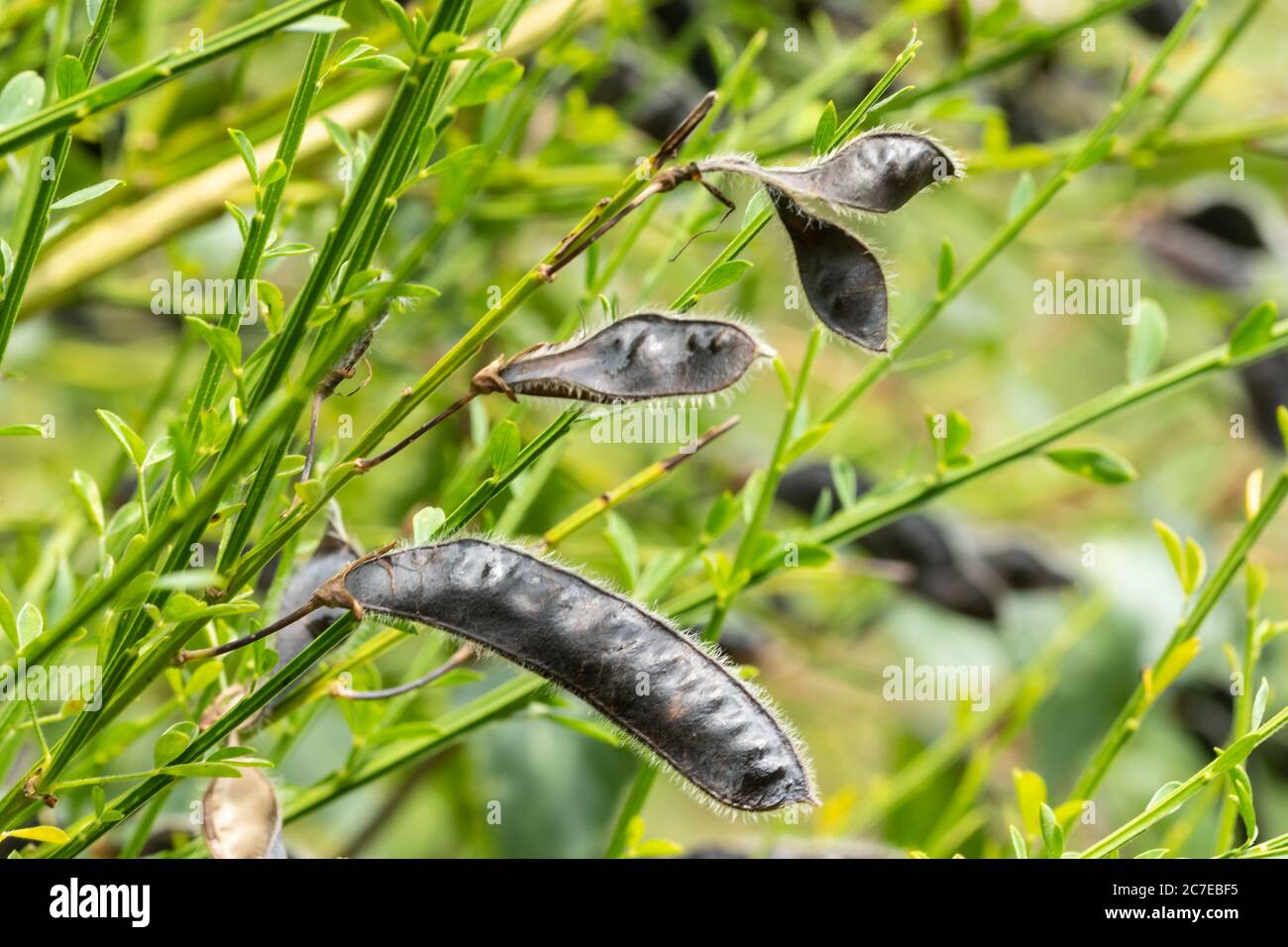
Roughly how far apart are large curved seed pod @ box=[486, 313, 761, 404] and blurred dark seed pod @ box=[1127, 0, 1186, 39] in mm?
1438

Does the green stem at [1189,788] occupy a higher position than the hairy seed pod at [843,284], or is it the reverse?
the hairy seed pod at [843,284]

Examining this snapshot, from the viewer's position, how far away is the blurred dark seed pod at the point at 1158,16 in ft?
5.59

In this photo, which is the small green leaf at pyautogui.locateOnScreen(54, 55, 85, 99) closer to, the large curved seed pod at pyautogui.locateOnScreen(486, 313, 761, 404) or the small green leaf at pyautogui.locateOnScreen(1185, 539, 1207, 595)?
the large curved seed pod at pyautogui.locateOnScreen(486, 313, 761, 404)

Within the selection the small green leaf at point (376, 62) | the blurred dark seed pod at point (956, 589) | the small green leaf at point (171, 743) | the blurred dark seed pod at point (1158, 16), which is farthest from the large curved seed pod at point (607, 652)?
the blurred dark seed pod at point (1158, 16)

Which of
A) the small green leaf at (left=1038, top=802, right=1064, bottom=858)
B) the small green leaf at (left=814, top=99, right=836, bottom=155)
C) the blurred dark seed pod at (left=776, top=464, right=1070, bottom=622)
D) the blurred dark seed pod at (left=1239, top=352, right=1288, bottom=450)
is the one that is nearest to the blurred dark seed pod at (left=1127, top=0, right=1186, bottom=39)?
the blurred dark seed pod at (left=1239, top=352, right=1288, bottom=450)

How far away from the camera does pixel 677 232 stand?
938 millimetres

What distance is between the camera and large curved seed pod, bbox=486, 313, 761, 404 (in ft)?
1.82

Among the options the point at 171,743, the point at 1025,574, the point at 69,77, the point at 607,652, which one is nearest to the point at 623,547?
the point at 607,652

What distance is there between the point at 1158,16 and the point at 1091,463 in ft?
3.73

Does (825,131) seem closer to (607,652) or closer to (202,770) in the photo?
(607,652)

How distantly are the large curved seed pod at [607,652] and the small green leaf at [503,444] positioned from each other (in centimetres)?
4

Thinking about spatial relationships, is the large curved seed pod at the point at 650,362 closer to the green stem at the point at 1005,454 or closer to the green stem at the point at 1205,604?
the green stem at the point at 1005,454
